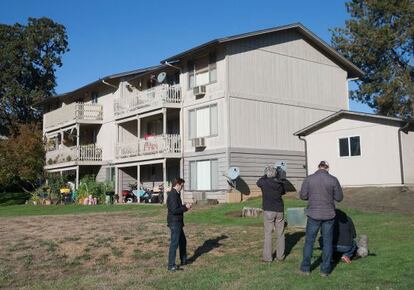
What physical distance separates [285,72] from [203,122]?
5.44 meters

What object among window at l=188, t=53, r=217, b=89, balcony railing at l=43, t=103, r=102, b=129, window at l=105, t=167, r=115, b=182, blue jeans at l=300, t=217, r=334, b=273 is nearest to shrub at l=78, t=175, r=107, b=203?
window at l=105, t=167, r=115, b=182

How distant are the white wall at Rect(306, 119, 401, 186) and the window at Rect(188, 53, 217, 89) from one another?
601 centimetres

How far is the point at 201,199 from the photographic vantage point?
26.4 metres

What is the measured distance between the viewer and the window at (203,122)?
26.8 meters

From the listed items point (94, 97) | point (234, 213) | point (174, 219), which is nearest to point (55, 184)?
point (94, 97)

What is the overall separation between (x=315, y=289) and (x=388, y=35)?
32979 mm

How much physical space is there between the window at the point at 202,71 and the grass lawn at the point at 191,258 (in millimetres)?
12240

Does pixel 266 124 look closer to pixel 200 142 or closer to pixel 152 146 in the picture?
pixel 200 142

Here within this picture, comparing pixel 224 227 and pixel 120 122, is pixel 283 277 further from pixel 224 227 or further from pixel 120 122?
pixel 120 122

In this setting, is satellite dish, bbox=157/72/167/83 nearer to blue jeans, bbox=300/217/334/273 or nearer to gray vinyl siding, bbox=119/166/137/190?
gray vinyl siding, bbox=119/166/137/190

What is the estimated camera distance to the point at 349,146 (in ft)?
81.3

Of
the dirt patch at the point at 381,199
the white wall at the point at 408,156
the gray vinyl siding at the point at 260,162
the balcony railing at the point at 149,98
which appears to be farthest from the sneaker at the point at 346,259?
the balcony railing at the point at 149,98

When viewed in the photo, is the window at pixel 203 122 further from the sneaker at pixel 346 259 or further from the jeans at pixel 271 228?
the sneaker at pixel 346 259

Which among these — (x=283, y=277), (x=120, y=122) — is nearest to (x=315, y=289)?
(x=283, y=277)
